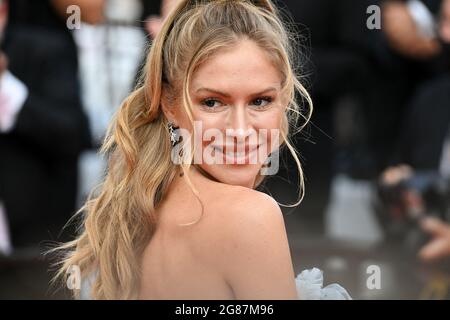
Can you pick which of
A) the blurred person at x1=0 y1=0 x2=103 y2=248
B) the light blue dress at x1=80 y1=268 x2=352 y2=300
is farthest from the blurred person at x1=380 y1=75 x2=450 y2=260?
the light blue dress at x1=80 y1=268 x2=352 y2=300

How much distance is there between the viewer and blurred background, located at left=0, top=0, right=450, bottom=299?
2057 millimetres

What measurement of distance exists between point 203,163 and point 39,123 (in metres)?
1.16

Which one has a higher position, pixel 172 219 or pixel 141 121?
pixel 141 121

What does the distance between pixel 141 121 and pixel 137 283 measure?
208 millimetres

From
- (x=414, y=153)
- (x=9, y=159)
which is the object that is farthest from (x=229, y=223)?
(x=414, y=153)

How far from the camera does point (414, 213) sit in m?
2.45

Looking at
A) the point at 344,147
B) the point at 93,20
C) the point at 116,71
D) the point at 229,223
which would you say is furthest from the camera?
the point at 344,147

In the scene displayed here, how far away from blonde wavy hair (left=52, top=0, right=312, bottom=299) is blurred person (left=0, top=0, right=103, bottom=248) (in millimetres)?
920

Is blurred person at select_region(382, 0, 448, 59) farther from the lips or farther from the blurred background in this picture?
the lips

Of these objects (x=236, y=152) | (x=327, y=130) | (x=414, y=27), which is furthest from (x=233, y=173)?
(x=414, y=27)

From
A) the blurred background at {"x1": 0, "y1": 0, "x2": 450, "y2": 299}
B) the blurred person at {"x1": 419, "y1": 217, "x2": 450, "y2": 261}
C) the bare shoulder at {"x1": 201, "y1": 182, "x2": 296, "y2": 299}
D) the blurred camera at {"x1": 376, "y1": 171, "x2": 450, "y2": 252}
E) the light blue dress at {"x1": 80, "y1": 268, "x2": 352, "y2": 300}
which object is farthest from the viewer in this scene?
the blurred camera at {"x1": 376, "y1": 171, "x2": 450, "y2": 252}

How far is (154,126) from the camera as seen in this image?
1151mm

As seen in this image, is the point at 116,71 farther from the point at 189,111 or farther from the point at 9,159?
the point at 189,111

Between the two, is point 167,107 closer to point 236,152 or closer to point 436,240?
point 236,152
